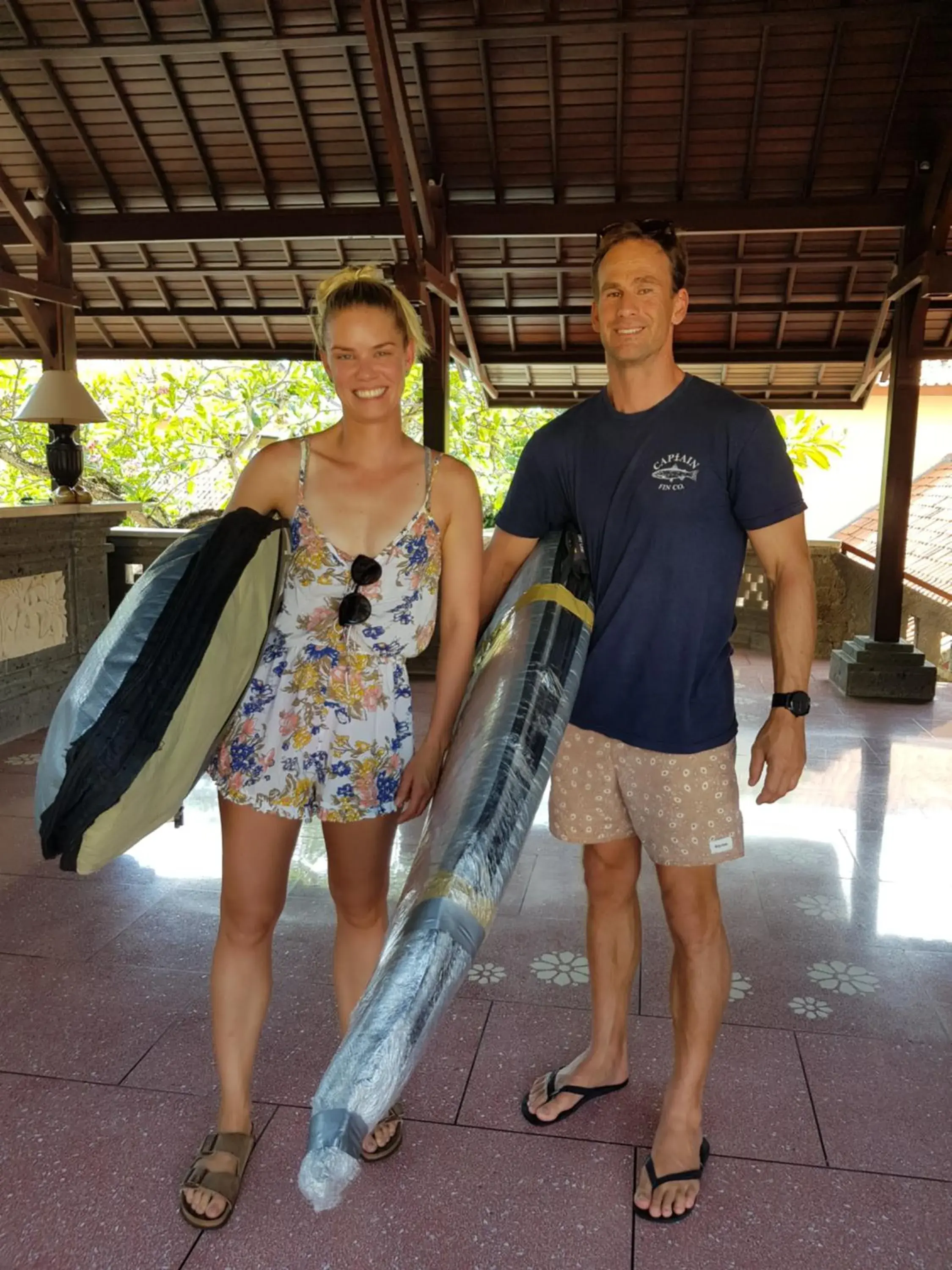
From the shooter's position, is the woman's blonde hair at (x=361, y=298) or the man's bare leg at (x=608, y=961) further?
the man's bare leg at (x=608, y=961)

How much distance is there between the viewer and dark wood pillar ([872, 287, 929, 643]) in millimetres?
5801

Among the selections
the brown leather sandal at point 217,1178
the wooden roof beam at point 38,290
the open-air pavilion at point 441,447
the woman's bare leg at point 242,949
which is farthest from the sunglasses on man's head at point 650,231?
the wooden roof beam at point 38,290

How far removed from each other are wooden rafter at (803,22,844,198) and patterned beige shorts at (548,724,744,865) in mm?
4534

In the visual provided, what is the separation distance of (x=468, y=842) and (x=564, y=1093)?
3.14 ft

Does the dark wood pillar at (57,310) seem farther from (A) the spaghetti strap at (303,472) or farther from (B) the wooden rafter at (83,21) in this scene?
(A) the spaghetti strap at (303,472)

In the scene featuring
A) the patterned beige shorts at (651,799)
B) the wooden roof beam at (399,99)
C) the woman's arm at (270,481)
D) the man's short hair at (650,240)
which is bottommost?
the patterned beige shorts at (651,799)

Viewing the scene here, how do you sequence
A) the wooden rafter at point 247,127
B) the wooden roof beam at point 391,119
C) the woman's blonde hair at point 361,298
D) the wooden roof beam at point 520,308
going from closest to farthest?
the woman's blonde hair at point 361,298, the wooden roof beam at point 391,119, the wooden rafter at point 247,127, the wooden roof beam at point 520,308

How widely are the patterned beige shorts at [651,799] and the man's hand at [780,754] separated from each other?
0.18 feet

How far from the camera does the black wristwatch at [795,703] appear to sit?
1571mm

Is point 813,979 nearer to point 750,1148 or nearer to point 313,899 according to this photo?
point 750,1148

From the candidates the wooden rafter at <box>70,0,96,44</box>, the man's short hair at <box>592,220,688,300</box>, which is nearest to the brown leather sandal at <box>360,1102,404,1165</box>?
the man's short hair at <box>592,220,688,300</box>

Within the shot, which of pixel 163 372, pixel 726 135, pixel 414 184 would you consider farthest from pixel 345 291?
pixel 163 372

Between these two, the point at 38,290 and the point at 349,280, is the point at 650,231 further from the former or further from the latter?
the point at 38,290

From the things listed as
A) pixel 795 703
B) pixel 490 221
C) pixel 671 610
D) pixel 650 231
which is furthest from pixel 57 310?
pixel 795 703
